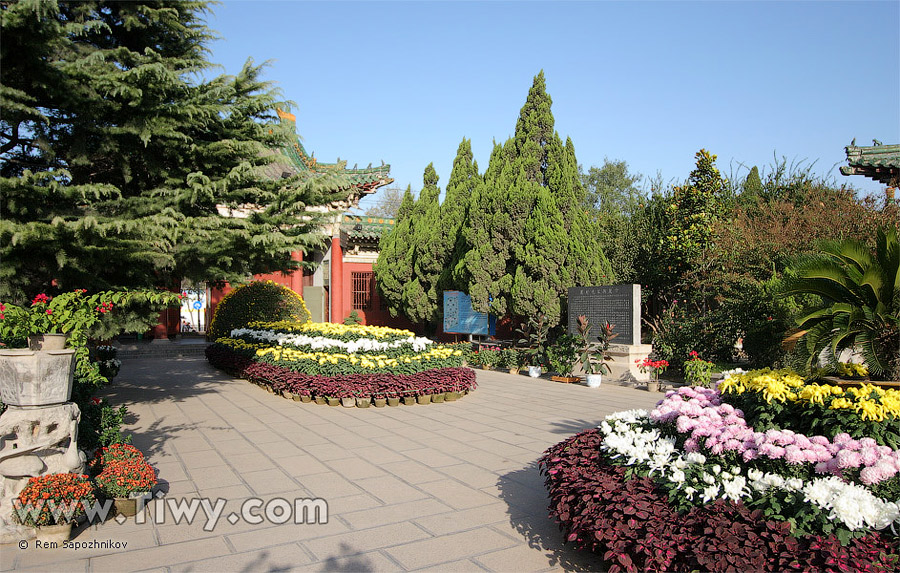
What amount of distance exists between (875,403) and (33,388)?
492 centimetres

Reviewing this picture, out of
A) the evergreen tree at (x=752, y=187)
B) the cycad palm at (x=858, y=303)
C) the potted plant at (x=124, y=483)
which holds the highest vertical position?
the evergreen tree at (x=752, y=187)

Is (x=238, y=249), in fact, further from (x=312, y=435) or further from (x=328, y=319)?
(x=328, y=319)

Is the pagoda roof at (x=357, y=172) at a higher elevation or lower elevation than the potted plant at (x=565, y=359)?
higher

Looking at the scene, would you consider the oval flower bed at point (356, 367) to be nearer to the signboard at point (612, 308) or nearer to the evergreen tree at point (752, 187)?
the signboard at point (612, 308)

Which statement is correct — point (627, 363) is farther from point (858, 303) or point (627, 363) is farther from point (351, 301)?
point (351, 301)

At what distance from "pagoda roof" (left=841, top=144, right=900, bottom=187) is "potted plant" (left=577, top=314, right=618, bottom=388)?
5857 mm

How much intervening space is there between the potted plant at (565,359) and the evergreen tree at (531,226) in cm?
120

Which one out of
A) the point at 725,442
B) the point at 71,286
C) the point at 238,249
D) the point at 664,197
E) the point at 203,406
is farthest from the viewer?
the point at 664,197

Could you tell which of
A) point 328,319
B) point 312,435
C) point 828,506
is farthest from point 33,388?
point 328,319

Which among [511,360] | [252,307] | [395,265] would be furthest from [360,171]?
[511,360]

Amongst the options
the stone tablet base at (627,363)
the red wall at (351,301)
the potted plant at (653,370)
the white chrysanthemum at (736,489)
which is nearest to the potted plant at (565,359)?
the stone tablet base at (627,363)

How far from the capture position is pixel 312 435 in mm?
6551

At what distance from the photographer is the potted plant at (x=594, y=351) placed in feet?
36.1

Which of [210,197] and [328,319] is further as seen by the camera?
[328,319]
